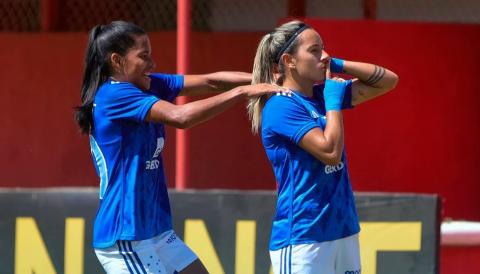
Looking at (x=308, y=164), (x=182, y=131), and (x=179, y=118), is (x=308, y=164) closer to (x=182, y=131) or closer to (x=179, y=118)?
(x=179, y=118)

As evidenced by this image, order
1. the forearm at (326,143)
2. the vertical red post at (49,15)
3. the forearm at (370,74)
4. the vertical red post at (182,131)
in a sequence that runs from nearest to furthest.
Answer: the forearm at (326,143) → the forearm at (370,74) → the vertical red post at (182,131) → the vertical red post at (49,15)

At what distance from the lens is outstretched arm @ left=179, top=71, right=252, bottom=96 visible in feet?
13.8

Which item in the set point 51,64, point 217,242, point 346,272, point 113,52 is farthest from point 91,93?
point 51,64

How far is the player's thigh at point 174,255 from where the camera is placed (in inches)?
150

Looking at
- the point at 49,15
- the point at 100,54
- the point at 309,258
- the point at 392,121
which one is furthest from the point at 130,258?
the point at 49,15

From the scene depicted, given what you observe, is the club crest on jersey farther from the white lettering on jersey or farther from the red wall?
the red wall

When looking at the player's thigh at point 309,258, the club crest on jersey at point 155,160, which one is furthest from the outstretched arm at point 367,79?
the club crest on jersey at point 155,160

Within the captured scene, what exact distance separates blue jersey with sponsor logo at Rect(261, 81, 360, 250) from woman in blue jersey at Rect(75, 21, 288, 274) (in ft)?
0.44

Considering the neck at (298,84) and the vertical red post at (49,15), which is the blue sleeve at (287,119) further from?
the vertical red post at (49,15)

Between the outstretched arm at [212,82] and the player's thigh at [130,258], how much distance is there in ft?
3.03

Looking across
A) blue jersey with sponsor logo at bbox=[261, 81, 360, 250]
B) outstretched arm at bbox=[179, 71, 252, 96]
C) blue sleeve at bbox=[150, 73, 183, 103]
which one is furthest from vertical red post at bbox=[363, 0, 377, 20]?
blue jersey with sponsor logo at bbox=[261, 81, 360, 250]

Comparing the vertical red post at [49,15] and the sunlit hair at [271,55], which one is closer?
the sunlit hair at [271,55]

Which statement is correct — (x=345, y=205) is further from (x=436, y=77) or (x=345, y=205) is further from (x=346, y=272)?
(x=436, y=77)

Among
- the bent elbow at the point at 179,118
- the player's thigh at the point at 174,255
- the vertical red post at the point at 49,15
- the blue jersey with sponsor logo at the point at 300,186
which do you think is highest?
the vertical red post at the point at 49,15
